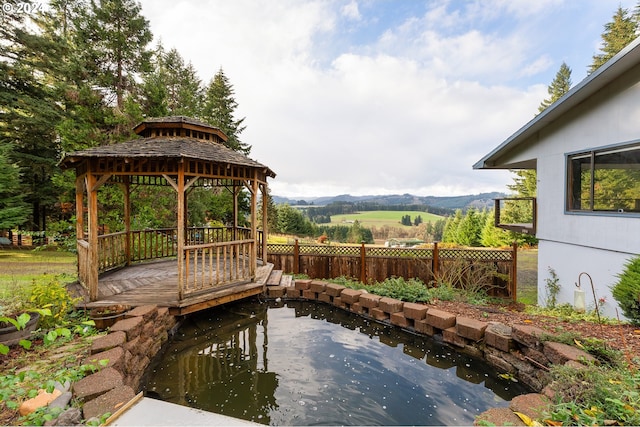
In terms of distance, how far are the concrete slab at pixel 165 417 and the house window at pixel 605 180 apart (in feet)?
24.8

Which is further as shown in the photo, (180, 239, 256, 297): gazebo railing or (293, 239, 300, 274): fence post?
(293, 239, 300, 274): fence post

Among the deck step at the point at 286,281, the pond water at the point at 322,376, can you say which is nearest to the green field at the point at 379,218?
the deck step at the point at 286,281

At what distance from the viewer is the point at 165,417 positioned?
240cm

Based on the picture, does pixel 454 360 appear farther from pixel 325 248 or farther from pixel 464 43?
pixel 464 43

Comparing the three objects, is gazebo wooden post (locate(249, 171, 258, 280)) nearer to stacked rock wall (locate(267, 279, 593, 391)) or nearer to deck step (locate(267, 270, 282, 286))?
deck step (locate(267, 270, 282, 286))

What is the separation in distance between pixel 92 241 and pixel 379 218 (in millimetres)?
45755

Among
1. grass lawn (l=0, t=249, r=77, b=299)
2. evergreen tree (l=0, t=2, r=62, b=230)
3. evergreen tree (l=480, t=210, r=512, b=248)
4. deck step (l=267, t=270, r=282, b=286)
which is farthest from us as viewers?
evergreen tree (l=480, t=210, r=512, b=248)

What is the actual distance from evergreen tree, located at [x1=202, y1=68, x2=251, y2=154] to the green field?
26872 mm

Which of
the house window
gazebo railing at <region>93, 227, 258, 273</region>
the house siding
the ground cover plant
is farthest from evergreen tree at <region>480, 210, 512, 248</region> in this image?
the ground cover plant

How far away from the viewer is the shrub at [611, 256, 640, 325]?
415 cm

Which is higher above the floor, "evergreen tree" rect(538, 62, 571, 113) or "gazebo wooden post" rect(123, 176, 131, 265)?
"evergreen tree" rect(538, 62, 571, 113)

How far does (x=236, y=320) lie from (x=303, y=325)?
1.40m

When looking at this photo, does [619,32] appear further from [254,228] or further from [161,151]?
[161,151]

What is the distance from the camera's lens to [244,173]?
255 inches
